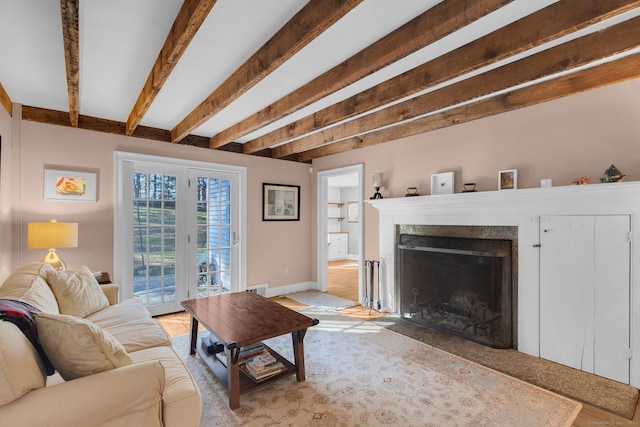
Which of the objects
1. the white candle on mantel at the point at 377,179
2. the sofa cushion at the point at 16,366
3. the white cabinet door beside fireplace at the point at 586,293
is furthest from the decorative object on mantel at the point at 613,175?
the sofa cushion at the point at 16,366

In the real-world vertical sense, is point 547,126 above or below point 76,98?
below

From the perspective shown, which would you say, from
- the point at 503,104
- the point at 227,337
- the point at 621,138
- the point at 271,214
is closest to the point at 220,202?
the point at 271,214

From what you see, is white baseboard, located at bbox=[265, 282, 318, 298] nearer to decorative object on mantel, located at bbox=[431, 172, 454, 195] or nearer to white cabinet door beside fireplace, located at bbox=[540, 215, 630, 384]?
decorative object on mantel, located at bbox=[431, 172, 454, 195]

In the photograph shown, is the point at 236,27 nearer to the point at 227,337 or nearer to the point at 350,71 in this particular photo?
the point at 350,71

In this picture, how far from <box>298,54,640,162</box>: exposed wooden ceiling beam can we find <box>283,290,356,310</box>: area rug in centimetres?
232

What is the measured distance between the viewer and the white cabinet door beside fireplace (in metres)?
2.35

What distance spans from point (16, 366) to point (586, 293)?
11.7ft

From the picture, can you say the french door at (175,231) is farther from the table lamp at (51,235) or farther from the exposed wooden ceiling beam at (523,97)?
the exposed wooden ceiling beam at (523,97)

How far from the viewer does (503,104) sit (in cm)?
296

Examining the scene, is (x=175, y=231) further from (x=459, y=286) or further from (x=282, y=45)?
(x=459, y=286)

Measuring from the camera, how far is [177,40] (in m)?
1.75

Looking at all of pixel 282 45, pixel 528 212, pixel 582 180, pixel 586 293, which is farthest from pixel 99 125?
pixel 586 293

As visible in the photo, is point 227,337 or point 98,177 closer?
point 227,337

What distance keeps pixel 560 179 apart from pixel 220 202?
4023 millimetres
